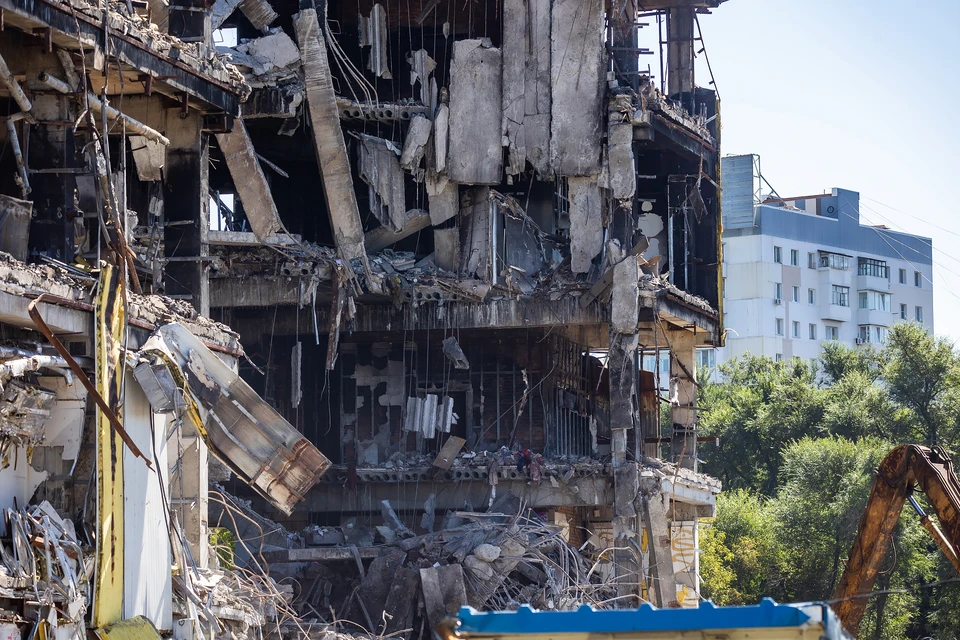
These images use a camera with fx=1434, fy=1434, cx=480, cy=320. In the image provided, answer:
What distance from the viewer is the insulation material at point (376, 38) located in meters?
26.8

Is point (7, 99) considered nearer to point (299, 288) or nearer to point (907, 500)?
point (299, 288)

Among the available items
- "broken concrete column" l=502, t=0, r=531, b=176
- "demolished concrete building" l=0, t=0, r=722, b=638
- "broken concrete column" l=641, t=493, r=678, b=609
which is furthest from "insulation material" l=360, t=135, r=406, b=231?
"broken concrete column" l=641, t=493, r=678, b=609

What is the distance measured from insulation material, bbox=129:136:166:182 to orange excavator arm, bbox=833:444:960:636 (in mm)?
10795

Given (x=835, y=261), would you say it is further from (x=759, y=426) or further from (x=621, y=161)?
(x=621, y=161)

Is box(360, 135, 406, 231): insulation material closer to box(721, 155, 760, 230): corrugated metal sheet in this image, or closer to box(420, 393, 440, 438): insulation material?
box(420, 393, 440, 438): insulation material

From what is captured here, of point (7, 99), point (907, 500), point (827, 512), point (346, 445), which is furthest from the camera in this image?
point (827, 512)

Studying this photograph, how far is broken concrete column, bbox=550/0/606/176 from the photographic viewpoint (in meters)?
25.7

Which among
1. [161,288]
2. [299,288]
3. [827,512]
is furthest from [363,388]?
[827,512]

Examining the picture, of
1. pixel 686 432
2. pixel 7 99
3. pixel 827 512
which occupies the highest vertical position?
pixel 7 99

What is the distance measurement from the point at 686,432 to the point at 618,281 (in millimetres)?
6993

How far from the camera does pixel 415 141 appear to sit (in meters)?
25.8

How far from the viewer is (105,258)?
1628 cm

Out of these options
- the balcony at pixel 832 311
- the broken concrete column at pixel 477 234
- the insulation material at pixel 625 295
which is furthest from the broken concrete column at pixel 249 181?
the balcony at pixel 832 311

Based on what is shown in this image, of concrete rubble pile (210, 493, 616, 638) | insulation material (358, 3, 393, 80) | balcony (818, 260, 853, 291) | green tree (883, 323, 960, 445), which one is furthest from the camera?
balcony (818, 260, 853, 291)
